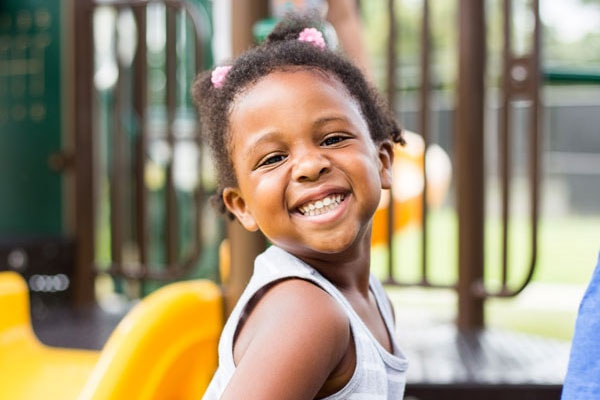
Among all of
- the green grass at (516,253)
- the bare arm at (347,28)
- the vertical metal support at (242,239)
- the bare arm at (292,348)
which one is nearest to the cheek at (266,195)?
the bare arm at (292,348)

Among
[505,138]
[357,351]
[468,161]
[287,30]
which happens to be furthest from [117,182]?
[357,351]

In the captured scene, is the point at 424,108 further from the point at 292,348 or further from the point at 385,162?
the point at 292,348

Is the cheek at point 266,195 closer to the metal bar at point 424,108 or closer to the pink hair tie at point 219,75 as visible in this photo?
the pink hair tie at point 219,75

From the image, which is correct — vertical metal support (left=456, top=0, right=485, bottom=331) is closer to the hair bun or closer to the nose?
the hair bun

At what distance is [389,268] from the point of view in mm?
2561

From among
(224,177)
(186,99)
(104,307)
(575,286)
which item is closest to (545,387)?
(224,177)

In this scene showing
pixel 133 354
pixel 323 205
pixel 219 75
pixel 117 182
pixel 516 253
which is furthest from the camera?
pixel 516 253

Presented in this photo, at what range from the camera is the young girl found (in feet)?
2.96

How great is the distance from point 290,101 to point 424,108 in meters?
1.61

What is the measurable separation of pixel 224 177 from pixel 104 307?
193 centimetres

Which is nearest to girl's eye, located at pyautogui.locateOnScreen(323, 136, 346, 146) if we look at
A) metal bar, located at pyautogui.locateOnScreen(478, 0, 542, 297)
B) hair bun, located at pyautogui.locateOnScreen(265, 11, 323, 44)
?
hair bun, located at pyautogui.locateOnScreen(265, 11, 323, 44)

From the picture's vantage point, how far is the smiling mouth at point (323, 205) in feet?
3.26

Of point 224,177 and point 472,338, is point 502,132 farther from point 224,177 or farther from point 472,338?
point 224,177

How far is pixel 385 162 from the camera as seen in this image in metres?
1.16
